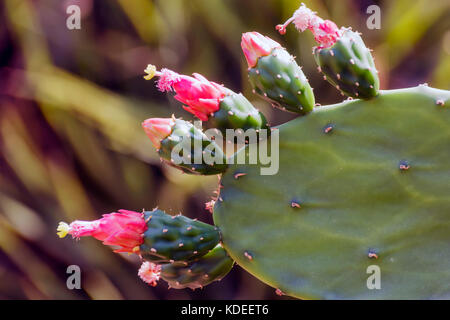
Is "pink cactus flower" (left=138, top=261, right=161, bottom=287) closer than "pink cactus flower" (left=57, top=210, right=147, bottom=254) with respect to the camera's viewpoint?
No

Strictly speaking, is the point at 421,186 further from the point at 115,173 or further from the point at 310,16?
the point at 115,173

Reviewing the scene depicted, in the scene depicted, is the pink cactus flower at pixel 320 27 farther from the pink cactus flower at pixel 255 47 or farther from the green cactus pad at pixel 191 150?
the green cactus pad at pixel 191 150

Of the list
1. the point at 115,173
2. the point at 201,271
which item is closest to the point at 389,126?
the point at 201,271

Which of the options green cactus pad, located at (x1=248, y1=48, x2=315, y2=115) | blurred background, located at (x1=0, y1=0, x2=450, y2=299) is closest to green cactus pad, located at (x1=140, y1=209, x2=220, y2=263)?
green cactus pad, located at (x1=248, y1=48, x2=315, y2=115)

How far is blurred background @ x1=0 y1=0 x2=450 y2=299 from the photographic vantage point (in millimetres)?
2654

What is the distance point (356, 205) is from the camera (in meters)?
1.09

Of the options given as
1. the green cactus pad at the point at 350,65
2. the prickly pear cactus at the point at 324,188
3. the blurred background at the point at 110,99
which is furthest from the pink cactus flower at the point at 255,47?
the blurred background at the point at 110,99

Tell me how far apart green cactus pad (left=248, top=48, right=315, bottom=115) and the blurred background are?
1.54 m

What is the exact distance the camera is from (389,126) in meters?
1.08

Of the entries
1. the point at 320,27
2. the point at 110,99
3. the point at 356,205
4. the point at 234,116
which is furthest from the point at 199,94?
the point at 110,99

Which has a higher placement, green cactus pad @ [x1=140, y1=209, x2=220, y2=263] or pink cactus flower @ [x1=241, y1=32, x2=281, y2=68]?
pink cactus flower @ [x1=241, y1=32, x2=281, y2=68]

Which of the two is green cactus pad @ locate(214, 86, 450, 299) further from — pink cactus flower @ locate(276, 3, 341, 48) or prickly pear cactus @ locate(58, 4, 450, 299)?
pink cactus flower @ locate(276, 3, 341, 48)
